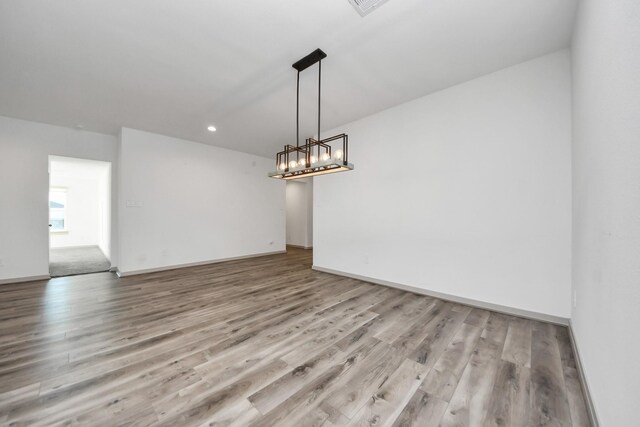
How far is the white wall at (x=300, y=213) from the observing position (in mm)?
8625

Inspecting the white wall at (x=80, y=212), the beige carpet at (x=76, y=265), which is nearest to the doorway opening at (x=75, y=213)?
the white wall at (x=80, y=212)

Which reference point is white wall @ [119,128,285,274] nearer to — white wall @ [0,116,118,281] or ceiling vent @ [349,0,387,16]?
white wall @ [0,116,118,281]

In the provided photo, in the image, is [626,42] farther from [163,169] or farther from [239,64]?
[163,169]

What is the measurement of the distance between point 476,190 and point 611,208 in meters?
1.99

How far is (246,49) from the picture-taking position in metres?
2.55

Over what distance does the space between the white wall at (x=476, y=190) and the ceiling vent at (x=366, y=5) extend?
6.43 ft

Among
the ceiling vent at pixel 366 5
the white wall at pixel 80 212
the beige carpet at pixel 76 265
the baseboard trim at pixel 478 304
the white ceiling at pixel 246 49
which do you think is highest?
the white ceiling at pixel 246 49

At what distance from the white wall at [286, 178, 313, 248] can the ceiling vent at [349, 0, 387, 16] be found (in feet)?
21.7

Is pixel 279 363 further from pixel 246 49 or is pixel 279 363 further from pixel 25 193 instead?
pixel 25 193

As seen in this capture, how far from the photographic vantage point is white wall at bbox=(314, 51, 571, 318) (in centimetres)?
260

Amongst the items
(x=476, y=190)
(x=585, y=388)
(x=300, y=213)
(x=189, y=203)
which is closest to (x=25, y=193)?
(x=189, y=203)

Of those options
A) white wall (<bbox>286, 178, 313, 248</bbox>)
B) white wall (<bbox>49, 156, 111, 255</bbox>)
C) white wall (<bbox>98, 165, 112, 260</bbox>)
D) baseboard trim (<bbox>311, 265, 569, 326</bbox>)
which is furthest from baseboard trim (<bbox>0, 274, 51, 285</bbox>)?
white wall (<bbox>286, 178, 313, 248</bbox>)

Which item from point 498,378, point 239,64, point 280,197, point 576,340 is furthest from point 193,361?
point 280,197

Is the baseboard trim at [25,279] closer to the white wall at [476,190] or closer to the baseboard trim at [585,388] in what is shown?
the white wall at [476,190]
